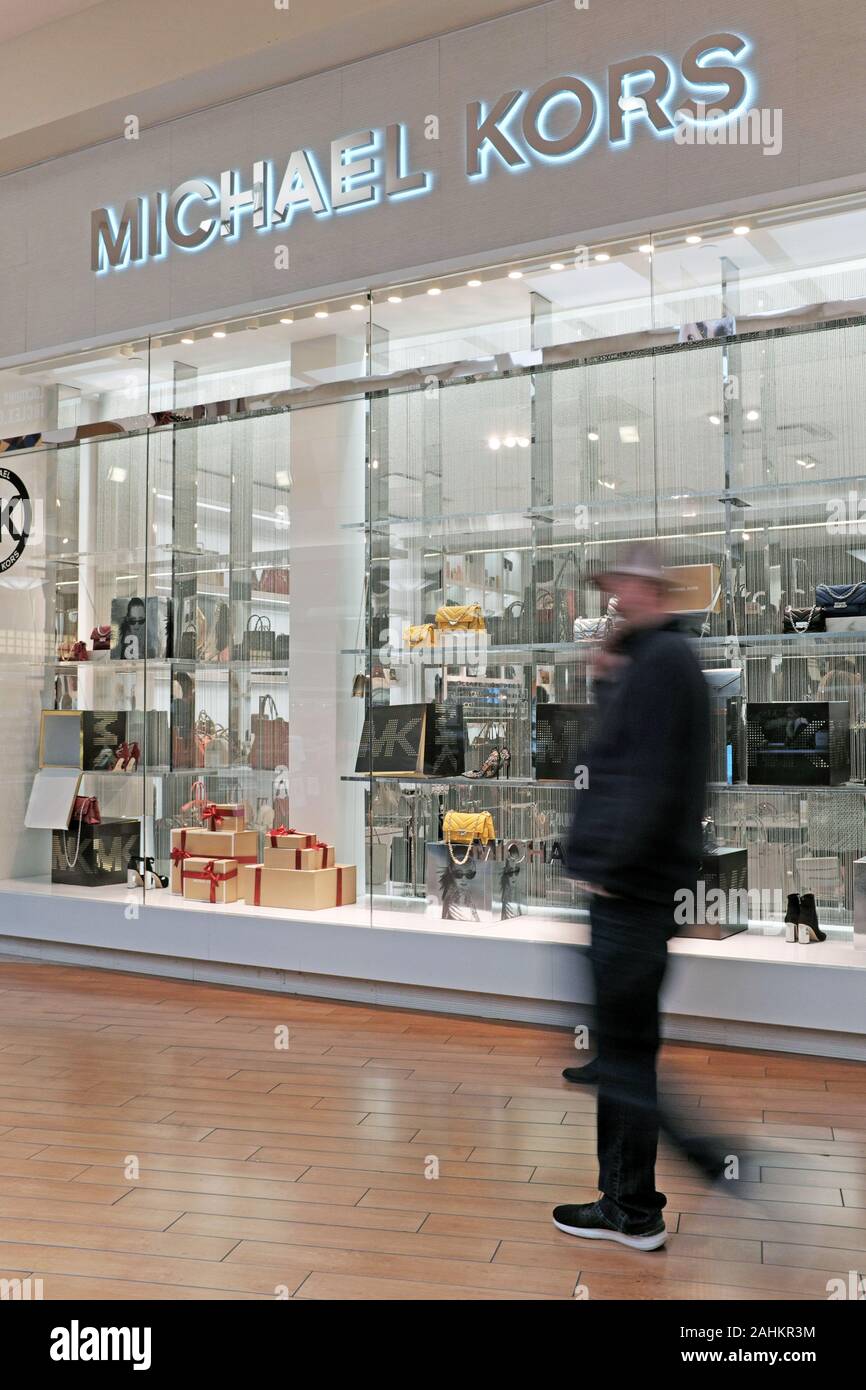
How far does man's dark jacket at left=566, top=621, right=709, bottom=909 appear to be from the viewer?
253cm

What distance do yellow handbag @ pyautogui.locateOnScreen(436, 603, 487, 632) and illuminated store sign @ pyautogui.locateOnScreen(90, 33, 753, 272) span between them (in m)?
1.89

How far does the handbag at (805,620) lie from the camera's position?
456cm

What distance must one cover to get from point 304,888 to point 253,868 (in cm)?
34

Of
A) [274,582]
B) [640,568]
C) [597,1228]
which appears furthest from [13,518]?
[597,1228]

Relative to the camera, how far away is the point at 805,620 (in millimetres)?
4586

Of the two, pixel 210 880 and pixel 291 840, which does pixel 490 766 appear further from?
pixel 210 880

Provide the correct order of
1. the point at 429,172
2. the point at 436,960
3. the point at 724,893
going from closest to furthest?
the point at 724,893 < the point at 436,960 < the point at 429,172

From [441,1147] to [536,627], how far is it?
95.9 inches

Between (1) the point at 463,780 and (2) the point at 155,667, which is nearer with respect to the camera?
(1) the point at 463,780

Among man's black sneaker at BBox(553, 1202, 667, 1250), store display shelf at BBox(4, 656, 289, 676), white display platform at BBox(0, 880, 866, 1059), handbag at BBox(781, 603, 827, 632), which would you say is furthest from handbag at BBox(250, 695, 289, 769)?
man's black sneaker at BBox(553, 1202, 667, 1250)

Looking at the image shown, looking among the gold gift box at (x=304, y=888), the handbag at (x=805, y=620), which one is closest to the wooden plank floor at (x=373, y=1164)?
the gold gift box at (x=304, y=888)

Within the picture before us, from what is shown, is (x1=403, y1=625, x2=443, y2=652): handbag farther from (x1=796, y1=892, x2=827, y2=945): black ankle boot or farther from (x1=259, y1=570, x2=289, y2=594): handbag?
(x1=796, y1=892, x2=827, y2=945): black ankle boot

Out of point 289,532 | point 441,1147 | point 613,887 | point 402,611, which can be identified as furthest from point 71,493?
point 613,887
